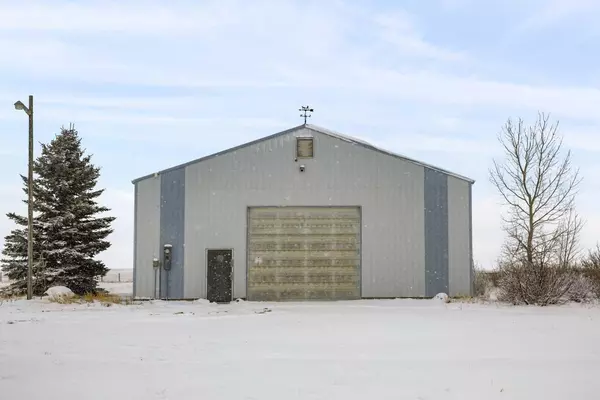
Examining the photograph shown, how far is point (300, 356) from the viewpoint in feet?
31.6

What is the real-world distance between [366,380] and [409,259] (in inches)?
594

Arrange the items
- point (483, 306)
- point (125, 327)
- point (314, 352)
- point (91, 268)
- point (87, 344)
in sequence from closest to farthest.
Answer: point (314, 352) → point (87, 344) → point (125, 327) → point (483, 306) → point (91, 268)

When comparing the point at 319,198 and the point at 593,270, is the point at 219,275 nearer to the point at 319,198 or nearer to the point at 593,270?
the point at 319,198

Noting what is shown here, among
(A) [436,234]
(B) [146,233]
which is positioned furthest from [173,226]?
(A) [436,234]

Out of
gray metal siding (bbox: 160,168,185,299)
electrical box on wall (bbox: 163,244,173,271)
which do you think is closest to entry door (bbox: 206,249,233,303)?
gray metal siding (bbox: 160,168,185,299)

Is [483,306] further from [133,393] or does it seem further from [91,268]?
[91,268]

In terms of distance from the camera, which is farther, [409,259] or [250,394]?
[409,259]

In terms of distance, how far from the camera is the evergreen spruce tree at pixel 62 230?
1119 inches

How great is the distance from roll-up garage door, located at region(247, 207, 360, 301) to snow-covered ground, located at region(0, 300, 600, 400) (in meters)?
5.51

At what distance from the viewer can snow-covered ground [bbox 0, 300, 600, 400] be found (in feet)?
24.3

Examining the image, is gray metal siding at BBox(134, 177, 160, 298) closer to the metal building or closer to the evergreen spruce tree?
the metal building

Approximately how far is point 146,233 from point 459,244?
405 inches

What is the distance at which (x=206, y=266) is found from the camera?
74.0 feet

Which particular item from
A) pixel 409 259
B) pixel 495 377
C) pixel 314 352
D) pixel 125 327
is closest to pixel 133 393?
pixel 314 352
